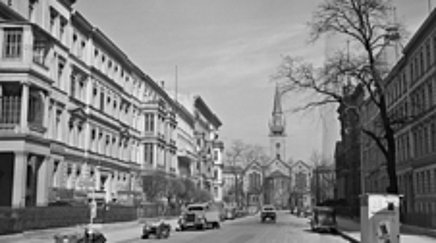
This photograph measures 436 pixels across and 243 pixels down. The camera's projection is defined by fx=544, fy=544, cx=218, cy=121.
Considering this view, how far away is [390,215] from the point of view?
849 inches

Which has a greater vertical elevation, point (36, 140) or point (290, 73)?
point (290, 73)

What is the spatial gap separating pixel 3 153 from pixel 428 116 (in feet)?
120

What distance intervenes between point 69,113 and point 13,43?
1308 centimetres

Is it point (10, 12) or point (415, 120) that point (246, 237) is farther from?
point (415, 120)

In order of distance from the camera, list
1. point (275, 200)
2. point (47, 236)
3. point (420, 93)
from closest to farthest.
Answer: point (47, 236), point (420, 93), point (275, 200)

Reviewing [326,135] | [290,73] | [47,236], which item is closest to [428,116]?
[326,135]

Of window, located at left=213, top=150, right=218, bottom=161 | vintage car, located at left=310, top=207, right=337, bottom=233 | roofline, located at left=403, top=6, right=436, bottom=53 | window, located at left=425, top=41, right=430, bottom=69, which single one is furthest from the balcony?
window, located at left=213, top=150, right=218, bottom=161

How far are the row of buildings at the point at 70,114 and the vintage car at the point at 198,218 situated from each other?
8.36m

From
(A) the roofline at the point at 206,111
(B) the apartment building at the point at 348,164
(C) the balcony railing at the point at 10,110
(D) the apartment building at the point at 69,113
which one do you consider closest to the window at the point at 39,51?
(D) the apartment building at the point at 69,113

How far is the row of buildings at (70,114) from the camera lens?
120ft

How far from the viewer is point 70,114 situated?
49.5 meters

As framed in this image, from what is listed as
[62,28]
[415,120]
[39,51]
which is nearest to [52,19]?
[62,28]

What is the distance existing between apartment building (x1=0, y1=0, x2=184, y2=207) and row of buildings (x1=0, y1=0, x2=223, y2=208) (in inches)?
2.8

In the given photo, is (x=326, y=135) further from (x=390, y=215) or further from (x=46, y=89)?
(x=390, y=215)
